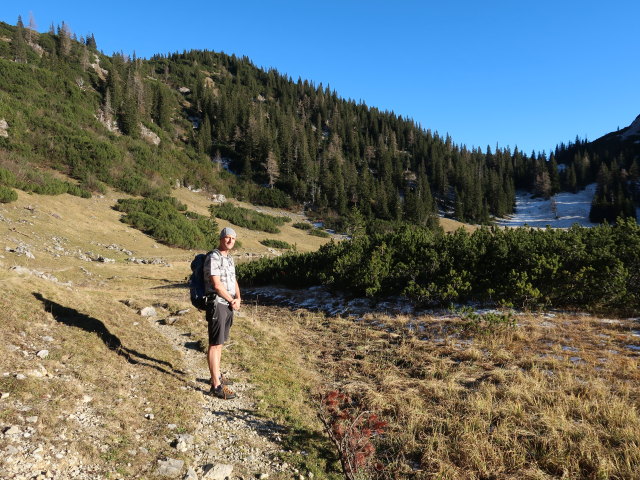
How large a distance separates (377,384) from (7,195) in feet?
86.3

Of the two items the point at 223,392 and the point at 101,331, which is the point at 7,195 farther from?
the point at 223,392

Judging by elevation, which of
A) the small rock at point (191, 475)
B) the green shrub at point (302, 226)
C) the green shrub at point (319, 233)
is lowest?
the small rock at point (191, 475)

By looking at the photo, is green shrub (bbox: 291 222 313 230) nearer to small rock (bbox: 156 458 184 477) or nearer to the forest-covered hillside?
the forest-covered hillside

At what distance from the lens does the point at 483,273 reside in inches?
373

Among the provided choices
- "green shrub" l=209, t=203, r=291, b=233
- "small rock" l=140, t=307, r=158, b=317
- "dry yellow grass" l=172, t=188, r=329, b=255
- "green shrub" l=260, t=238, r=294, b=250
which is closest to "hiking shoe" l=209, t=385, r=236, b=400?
"small rock" l=140, t=307, r=158, b=317

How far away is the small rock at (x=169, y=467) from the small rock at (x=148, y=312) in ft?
19.4

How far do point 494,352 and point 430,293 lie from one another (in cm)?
325

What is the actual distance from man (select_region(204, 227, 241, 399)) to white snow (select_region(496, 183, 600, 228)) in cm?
8246

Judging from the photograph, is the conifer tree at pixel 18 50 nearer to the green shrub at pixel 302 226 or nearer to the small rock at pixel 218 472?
the green shrub at pixel 302 226

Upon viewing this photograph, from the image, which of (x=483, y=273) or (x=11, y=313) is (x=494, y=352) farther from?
(x=11, y=313)

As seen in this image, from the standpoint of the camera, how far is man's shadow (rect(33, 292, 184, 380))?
516 cm

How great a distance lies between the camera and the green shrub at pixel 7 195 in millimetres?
20472

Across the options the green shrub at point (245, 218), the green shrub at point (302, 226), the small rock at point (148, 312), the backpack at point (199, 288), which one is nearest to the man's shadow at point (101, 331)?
the backpack at point (199, 288)

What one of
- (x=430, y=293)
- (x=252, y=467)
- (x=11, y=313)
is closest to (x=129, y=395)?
(x=252, y=467)
